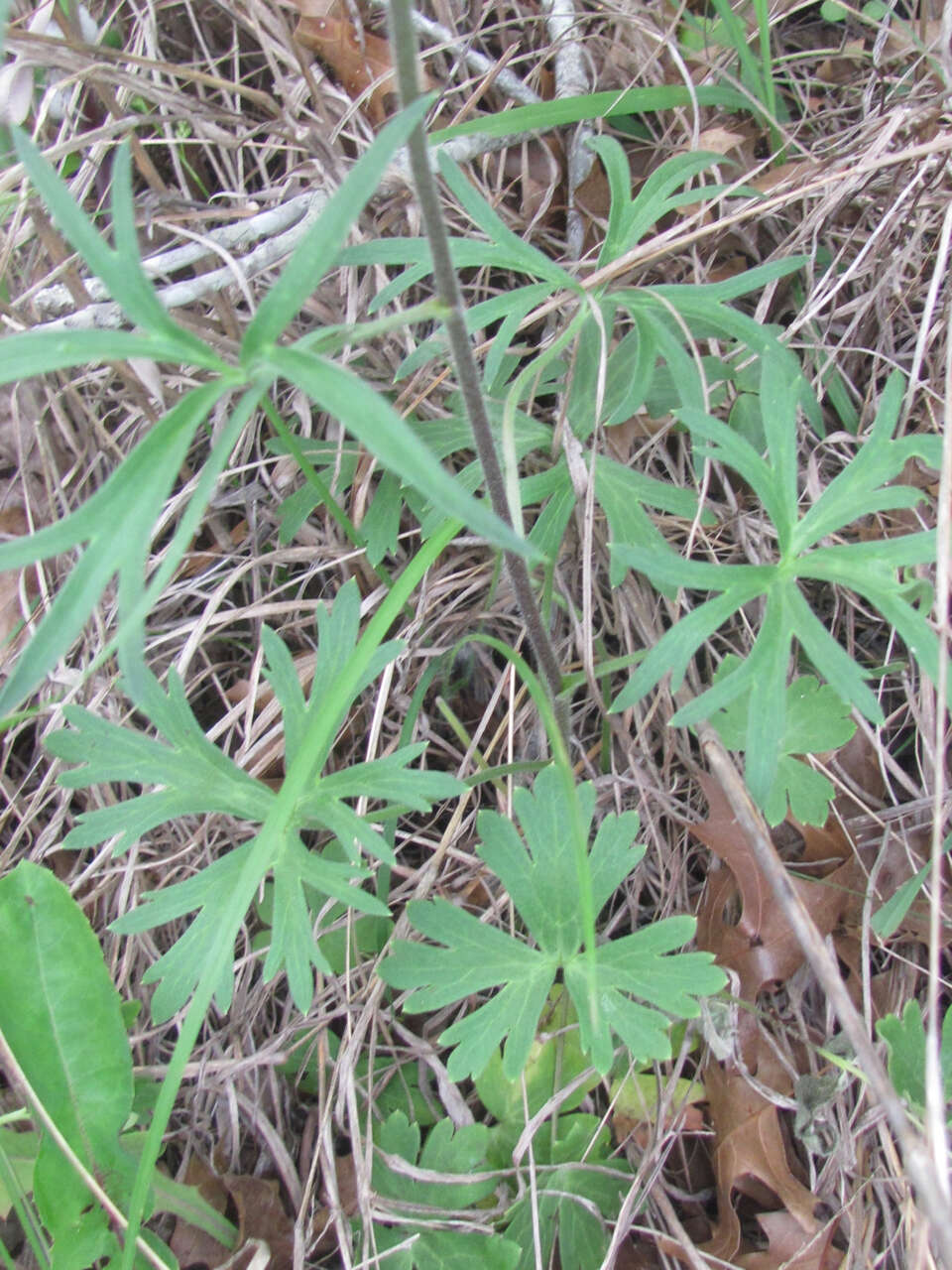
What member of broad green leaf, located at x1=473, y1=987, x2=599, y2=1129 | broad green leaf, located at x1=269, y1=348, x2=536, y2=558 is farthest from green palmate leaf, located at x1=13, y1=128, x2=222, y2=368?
broad green leaf, located at x1=473, y1=987, x2=599, y2=1129

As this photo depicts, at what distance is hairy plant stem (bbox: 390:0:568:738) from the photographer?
100 cm

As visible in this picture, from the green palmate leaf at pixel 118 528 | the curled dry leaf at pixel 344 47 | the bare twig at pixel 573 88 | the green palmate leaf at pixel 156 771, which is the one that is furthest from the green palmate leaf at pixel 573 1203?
the curled dry leaf at pixel 344 47

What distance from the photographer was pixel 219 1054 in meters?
1.96

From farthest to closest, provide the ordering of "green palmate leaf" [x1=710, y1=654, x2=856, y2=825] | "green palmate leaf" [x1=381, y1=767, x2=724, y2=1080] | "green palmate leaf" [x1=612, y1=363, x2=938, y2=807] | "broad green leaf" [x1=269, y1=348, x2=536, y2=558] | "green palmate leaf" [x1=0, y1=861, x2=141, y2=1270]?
"green palmate leaf" [x1=0, y1=861, x2=141, y2=1270], "green palmate leaf" [x1=710, y1=654, x2=856, y2=825], "green palmate leaf" [x1=381, y1=767, x2=724, y2=1080], "green palmate leaf" [x1=612, y1=363, x2=938, y2=807], "broad green leaf" [x1=269, y1=348, x2=536, y2=558]

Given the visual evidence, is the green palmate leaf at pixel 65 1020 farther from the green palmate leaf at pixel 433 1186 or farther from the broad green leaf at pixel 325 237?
the broad green leaf at pixel 325 237

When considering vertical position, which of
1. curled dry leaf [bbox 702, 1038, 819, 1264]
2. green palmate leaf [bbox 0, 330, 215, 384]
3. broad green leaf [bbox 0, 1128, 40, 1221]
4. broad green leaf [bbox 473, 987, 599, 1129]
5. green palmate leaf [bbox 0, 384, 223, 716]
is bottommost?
curled dry leaf [bbox 702, 1038, 819, 1264]

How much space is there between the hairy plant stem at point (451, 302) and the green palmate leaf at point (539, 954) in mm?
303

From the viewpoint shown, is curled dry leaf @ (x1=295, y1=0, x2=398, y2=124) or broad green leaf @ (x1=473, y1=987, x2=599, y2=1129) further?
curled dry leaf @ (x1=295, y1=0, x2=398, y2=124)

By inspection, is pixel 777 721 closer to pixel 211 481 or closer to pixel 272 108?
pixel 211 481

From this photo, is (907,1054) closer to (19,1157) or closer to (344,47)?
(19,1157)

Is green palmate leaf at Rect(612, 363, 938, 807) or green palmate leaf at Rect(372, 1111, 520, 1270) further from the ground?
green palmate leaf at Rect(612, 363, 938, 807)

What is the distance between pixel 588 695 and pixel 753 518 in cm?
50

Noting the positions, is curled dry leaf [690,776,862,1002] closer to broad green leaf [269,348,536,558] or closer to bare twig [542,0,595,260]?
broad green leaf [269,348,536,558]

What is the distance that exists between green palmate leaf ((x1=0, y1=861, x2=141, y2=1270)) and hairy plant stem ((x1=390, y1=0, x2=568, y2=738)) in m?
1.02
